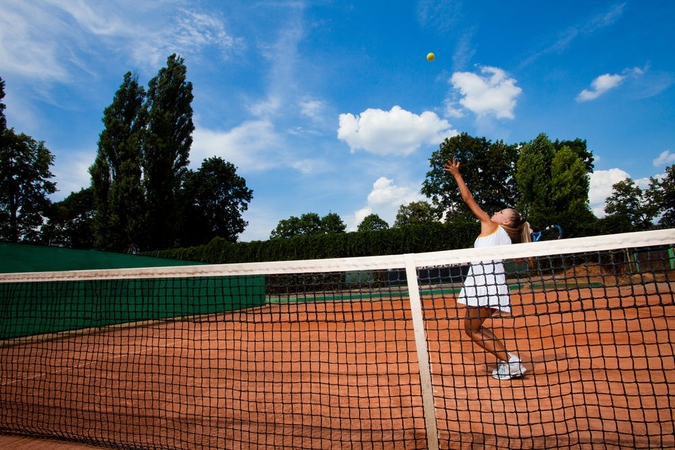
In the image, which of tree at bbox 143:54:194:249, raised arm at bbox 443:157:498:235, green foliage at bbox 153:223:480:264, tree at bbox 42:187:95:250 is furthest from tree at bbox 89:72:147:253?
raised arm at bbox 443:157:498:235

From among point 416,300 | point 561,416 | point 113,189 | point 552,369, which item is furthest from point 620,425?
point 113,189

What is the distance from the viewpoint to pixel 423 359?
7.07 ft

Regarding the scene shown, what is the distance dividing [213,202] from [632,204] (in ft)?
169

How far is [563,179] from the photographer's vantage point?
1259 inches

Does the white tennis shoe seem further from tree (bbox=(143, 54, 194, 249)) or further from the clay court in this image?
tree (bbox=(143, 54, 194, 249))

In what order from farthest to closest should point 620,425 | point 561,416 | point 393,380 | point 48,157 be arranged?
point 48,157
point 393,380
point 561,416
point 620,425

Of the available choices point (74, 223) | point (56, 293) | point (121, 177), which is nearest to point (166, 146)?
point (121, 177)

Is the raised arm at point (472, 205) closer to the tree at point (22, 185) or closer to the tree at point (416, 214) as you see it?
the tree at point (22, 185)

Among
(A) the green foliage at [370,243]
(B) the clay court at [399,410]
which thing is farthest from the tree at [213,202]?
(B) the clay court at [399,410]

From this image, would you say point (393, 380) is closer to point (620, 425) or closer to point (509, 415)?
point (509, 415)

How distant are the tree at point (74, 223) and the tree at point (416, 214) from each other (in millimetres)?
41489

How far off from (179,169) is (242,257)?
1142 centimetres

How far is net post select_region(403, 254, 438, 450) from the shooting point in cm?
209

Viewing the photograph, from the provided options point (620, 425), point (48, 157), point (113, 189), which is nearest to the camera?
point (620, 425)
